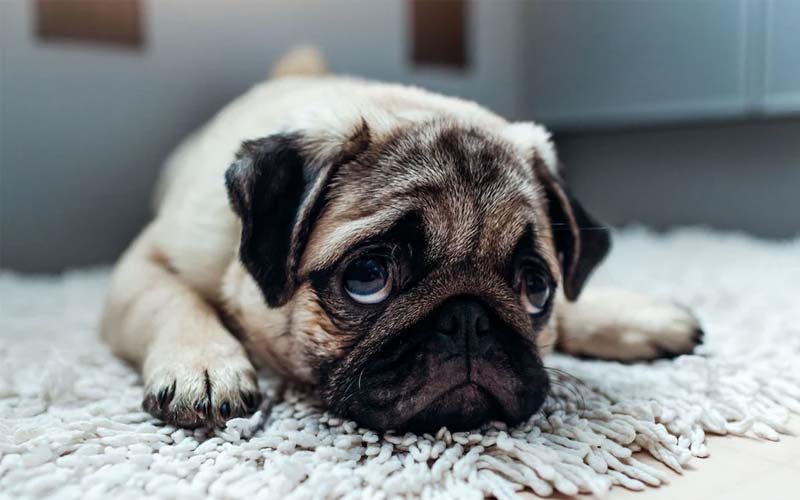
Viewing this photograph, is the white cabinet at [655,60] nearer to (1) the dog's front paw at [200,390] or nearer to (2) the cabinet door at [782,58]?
(2) the cabinet door at [782,58]

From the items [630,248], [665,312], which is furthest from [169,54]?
[665,312]

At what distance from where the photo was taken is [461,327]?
59.0 inches

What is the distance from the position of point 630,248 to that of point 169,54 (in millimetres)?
2870

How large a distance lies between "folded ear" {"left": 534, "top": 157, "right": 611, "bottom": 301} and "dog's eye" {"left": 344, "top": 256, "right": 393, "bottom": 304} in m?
0.60

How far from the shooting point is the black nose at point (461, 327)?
149cm

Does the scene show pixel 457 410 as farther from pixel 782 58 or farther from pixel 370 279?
pixel 782 58

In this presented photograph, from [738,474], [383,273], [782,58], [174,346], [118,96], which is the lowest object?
[738,474]

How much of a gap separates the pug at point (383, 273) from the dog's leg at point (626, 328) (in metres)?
0.28

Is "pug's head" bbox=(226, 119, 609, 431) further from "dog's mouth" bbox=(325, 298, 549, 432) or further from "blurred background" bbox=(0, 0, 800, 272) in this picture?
"blurred background" bbox=(0, 0, 800, 272)

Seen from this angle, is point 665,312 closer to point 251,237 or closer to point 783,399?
point 783,399

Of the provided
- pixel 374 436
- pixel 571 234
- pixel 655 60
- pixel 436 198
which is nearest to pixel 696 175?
pixel 655 60

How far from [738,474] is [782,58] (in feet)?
8.77

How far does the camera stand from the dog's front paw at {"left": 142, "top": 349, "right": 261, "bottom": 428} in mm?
1575

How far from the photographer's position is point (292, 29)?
4.40 metres
